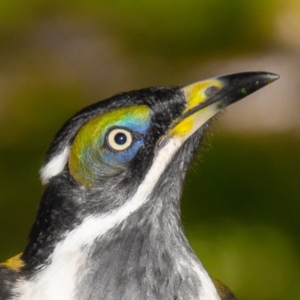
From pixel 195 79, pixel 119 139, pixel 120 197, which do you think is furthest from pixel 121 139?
pixel 195 79

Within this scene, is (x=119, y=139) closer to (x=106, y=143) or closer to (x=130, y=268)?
(x=106, y=143)

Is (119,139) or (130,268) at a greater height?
(119,139)

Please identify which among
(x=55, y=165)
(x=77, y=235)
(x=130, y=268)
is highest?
(x=55, y=165)

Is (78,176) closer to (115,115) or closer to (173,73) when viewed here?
(115,115)

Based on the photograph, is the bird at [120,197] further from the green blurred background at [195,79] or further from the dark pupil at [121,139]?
the green blurred background at [195,79]

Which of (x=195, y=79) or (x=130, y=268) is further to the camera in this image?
(x=195, y=79)

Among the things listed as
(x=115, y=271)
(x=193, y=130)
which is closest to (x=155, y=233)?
(x=115, y=271)

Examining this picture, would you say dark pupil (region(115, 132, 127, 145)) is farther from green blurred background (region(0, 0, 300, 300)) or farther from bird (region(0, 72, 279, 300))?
green blurred background (region(0, 0, 300, 300))

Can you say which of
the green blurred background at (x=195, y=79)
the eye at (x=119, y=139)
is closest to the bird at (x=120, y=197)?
the eye at (x=119, y=139)
